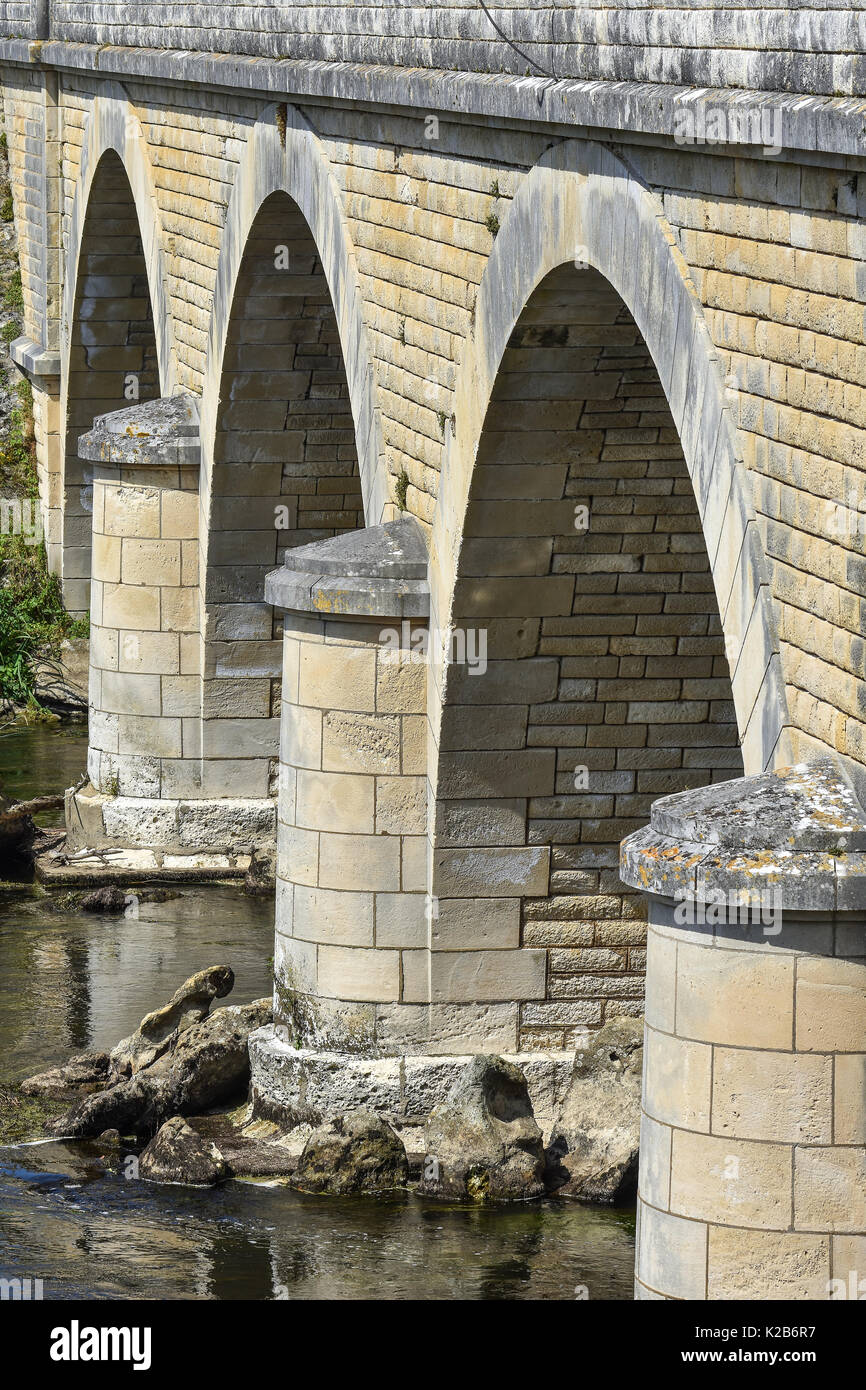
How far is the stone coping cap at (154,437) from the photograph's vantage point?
14.9m

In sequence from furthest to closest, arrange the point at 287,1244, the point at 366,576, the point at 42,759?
1. the point at 42,759
2. the point at 366,576
3. the point at 287,1244

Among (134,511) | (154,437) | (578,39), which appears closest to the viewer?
(578,39)

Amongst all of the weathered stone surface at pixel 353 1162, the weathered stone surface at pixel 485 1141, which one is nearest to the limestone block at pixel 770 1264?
the weathered stone surface at pixel 485 1141

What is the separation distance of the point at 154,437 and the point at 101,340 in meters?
5.66

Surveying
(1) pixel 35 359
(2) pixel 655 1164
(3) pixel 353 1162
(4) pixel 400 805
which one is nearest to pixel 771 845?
(2) pixel 655 1164

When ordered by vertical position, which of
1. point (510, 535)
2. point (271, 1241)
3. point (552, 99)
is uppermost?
point (552, 99)

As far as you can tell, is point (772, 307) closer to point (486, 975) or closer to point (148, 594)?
point (486, 975)

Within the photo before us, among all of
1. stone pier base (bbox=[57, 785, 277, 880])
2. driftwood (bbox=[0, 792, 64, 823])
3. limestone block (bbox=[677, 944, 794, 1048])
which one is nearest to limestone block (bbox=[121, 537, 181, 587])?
stone pier base (bbox=[57, 785, 277, 880])

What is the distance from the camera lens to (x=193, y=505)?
1505cm

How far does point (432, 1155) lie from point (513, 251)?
3885 millimetres

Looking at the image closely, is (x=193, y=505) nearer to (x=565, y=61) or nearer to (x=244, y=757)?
(x=244, y=757)

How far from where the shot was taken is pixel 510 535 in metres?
9.91

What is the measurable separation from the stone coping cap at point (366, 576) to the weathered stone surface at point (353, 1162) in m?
2.31
